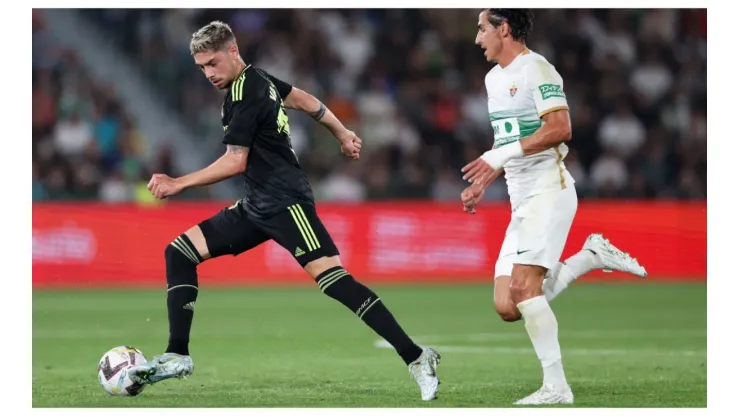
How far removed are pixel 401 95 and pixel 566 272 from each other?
12171 millimetres

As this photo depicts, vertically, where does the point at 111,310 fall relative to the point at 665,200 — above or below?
below

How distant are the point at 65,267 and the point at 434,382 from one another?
1015 centimetres

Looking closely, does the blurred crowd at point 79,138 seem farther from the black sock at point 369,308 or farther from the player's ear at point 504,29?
the player's ear at point 504,29

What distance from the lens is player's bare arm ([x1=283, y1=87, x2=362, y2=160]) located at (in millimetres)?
7480

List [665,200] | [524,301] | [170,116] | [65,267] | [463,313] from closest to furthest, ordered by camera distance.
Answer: [524,301], [463,313], [65,267], [665,200], [170,116]

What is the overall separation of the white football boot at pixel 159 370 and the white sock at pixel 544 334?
205cm

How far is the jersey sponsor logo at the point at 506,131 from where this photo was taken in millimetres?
6754

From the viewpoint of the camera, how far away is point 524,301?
21.9 feet

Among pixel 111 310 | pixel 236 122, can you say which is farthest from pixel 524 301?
pixel 111 310

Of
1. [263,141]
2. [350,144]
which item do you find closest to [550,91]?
[350,144]

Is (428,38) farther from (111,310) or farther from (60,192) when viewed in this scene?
(111,310)

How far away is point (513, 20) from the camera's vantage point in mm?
6785

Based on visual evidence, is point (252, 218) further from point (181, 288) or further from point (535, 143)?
point (535, 143)

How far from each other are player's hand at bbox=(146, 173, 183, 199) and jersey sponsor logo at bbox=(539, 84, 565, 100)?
2123mm
